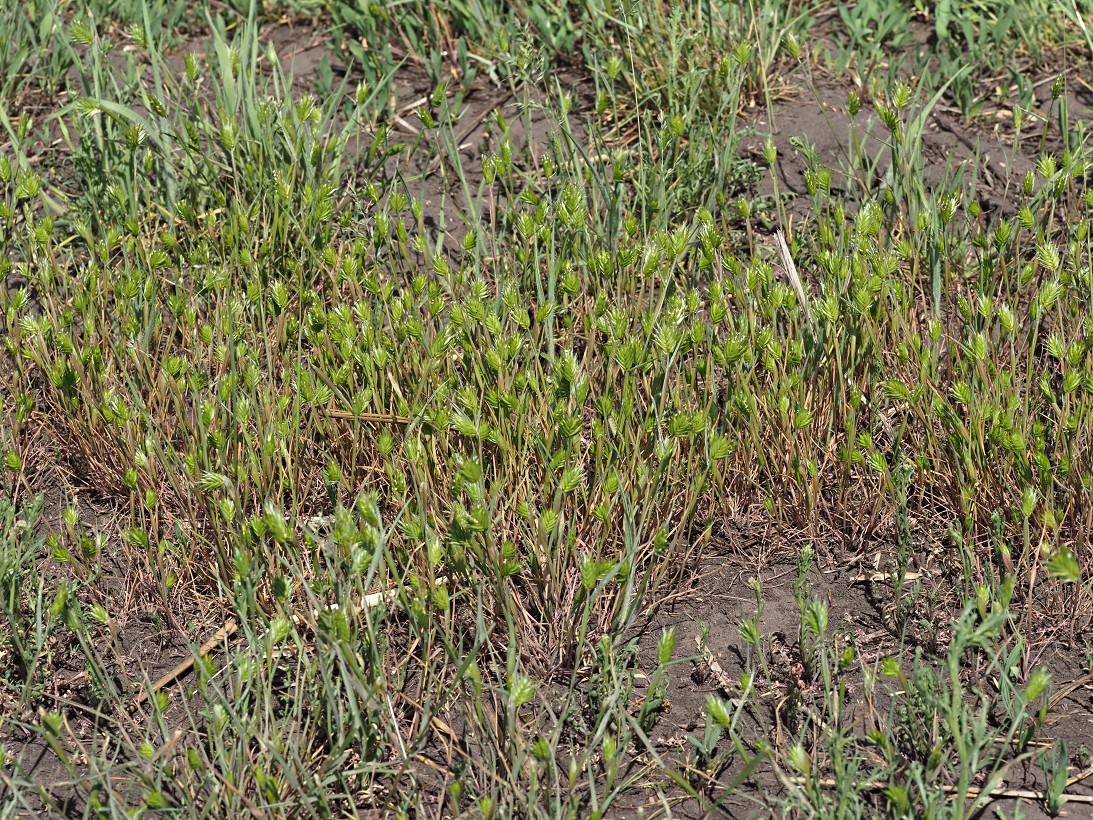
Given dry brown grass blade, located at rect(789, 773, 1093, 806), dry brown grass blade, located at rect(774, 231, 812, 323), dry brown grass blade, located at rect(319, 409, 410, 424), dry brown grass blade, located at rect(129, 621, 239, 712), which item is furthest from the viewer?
dry brown grass blade, located at rect(774, 231, 812, 323)

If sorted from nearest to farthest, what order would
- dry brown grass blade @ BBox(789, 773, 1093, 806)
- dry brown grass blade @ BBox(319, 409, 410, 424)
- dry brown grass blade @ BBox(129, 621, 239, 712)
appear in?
dry brown grass blade @ BBox(789, 773, 1093, 806) < dry brown grass blade @ BBox(129, 621, 239, 712) < dry brown grass blade @ BBox(319, 409, 410, 424)

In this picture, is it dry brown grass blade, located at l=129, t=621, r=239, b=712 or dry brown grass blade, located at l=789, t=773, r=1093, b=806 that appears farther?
dry brown grass blade, located at l=129, t=621, r=239, b=712

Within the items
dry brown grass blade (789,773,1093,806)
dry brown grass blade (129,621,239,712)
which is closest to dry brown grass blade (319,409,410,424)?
dry brown grass blade (129,621,239,712)

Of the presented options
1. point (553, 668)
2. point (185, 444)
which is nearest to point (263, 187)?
point (185, 444)

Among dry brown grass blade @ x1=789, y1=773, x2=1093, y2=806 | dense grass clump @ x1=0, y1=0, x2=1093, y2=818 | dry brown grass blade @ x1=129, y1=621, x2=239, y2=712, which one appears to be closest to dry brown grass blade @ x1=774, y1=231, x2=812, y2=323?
dense grass clump @ x1=0, y1=0, x2=1093, y2=818

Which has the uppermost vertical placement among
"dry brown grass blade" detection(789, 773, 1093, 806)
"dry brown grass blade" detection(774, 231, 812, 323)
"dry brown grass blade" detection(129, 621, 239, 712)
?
"dry brown grass blade" detection(774, 231, 812, 323)

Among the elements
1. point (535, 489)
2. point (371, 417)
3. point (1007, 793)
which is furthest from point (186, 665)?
point (1007, 793)

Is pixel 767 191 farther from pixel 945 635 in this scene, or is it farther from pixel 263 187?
pixel 945 635

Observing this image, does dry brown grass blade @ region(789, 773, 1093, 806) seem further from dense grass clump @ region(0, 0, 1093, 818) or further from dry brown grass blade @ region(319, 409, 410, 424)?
dry brown grass blade @ region(319, 409, 410, 424)

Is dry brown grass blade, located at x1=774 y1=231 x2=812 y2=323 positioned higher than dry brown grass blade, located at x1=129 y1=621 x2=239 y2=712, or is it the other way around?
dry brown grass blade, located at x1=774 y1=231 x2=812 y2=323

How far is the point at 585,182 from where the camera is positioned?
131 inches

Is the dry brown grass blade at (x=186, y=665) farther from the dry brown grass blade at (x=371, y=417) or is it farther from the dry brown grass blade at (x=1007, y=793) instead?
the dry brown grass blade at (x=1007, y=793)

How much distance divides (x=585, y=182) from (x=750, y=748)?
1.74m

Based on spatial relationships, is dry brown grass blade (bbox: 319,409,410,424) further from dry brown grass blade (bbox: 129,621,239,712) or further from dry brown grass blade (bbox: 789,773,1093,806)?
dry brown grass blade (bbox: 789,773,1093,806)
